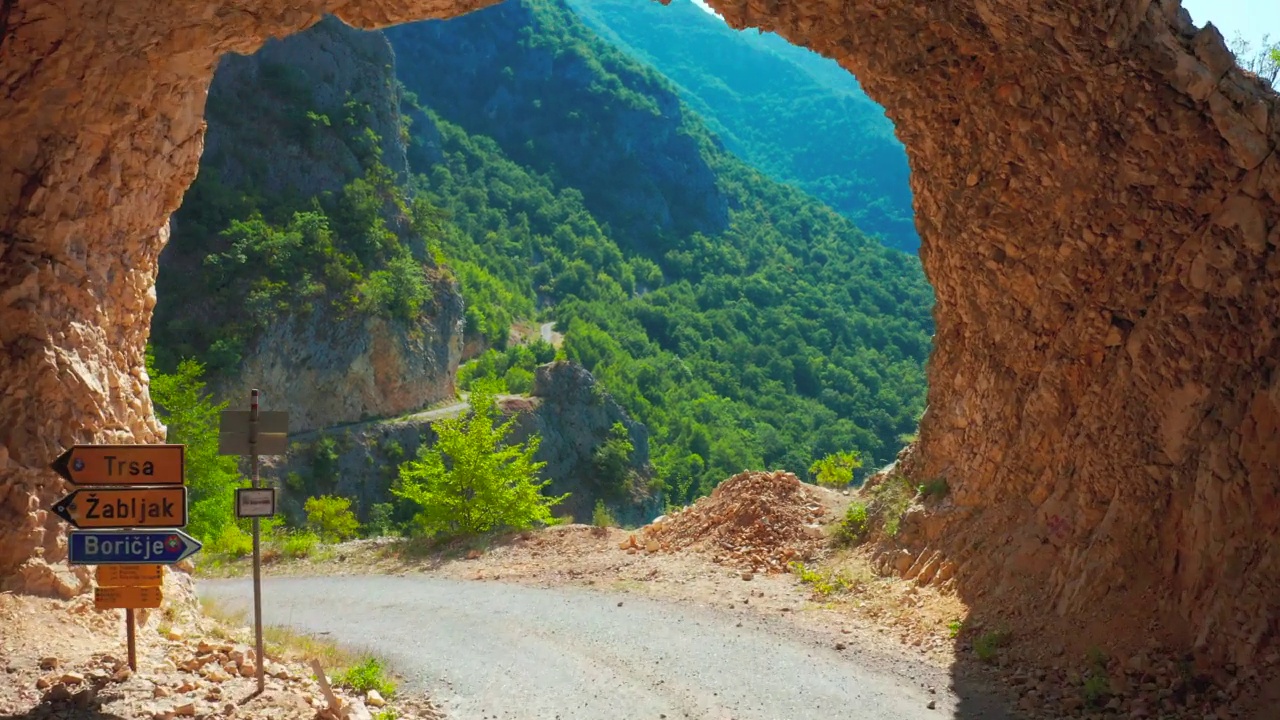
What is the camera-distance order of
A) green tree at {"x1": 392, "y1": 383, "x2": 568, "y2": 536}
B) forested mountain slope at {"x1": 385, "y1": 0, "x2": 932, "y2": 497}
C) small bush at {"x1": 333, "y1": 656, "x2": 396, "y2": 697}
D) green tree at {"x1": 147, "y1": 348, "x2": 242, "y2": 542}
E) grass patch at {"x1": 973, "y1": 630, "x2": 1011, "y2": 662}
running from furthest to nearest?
forested mountain slope at {"x1": 385, "y1": 0, "x2": 932, "y2": 497}
green tree at {"x1": 147, "y1": 348, "x2": 242, "y2": 542}
green tree at {"x1": 392, "y1": 383, "x2": 568, "y2": 536}
grass patch at {"x1": 973, "y1": 630, "x2": 1011, "y2": 662}
small bush at {"x1": 333, "y1": 656, "x2": 396, "y2": 697}

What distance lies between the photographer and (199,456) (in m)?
21.7

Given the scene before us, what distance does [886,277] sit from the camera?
286 ft

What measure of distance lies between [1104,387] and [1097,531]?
125 centimetres

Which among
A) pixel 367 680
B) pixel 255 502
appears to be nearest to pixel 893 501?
pixel 367 680

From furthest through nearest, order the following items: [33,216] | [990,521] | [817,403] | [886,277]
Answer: [886,277] → [817,403] → [990,521] → [33,216]

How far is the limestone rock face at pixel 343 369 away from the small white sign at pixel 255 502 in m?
36.3

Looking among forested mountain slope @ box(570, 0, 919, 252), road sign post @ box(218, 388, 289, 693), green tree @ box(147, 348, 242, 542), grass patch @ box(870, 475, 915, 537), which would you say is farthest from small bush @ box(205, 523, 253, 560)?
forested mountain slope @ box(570, 0, 919, 252)

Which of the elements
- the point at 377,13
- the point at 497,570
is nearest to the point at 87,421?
the point at 377,13

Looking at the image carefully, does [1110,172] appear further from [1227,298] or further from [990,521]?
[990,521]

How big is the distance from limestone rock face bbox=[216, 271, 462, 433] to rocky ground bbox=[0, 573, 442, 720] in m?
35.5

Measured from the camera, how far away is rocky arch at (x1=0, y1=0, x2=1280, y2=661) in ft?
26.6

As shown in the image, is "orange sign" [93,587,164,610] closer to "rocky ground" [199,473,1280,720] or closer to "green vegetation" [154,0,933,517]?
"rocky ground" [199,473,1280,720]

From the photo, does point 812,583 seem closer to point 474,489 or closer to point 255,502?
point 474,489

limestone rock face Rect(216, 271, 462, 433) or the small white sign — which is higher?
limestone rock face Rect(216, 271, 462, 433)
